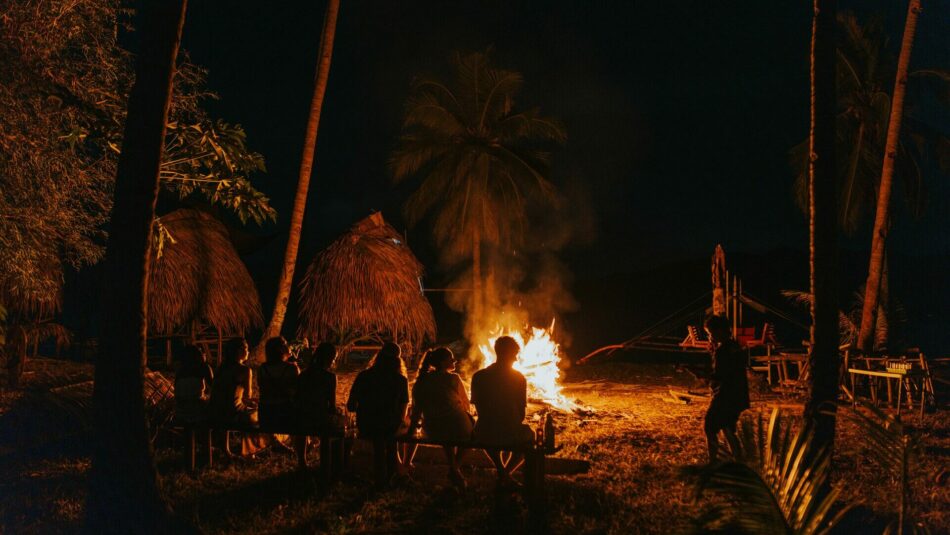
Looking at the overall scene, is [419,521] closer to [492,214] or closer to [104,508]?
[104,508]

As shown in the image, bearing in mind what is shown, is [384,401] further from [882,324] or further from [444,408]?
[882,324]

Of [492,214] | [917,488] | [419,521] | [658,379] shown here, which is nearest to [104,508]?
[419,521]

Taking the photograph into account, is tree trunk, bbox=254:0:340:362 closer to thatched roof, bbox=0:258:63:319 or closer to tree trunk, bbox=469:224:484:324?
thatched roof, bbox=0:258:63:319

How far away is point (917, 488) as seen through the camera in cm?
700

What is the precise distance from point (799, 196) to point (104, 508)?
2043cm

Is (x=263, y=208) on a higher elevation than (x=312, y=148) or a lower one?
lower

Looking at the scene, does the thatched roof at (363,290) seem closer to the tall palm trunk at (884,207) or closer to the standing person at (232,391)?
the standing person at (232,391)

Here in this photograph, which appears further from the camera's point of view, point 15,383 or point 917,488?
point 15,383

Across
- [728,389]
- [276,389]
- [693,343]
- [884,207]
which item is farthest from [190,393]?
[884,207]

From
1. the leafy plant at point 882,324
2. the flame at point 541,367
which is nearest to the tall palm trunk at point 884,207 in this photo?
the leafy plant at point 882,324

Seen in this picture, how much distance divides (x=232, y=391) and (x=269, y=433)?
0.94 m

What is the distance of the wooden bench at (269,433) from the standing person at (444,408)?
0.87 m

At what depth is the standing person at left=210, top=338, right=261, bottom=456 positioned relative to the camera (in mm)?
7758

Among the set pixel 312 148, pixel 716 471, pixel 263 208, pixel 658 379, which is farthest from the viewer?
pixel 658 379
